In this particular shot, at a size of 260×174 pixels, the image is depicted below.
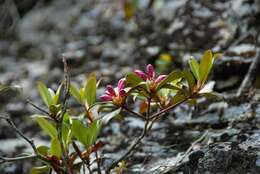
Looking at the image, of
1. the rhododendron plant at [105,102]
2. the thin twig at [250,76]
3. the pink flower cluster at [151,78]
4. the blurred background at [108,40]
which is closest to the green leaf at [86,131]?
the rhododendron plant at [105,102]

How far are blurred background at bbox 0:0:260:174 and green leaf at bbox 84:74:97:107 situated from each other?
54 centimetres

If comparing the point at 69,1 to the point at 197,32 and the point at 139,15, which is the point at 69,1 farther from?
the point at 197,32

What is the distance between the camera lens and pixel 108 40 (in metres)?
4.43

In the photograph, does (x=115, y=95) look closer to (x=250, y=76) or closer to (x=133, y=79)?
(x=133, y=79)

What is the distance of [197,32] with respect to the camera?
11.3 feet

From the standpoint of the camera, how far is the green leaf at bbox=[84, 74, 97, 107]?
1.56 metres

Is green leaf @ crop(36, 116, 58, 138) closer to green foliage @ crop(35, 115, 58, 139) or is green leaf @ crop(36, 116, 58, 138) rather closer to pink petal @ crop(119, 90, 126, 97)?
green foliage @ crop(35, 115, 58, 139)

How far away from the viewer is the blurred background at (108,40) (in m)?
2.78

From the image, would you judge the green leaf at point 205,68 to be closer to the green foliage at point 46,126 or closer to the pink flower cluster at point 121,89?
the pink flower cluster at point 121,89

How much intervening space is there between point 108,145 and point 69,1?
3785 mm

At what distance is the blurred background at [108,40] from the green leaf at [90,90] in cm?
54

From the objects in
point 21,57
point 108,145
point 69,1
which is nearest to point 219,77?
point 108,145

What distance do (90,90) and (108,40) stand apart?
2900 mm

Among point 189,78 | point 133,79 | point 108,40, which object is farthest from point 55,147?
point 108,40
